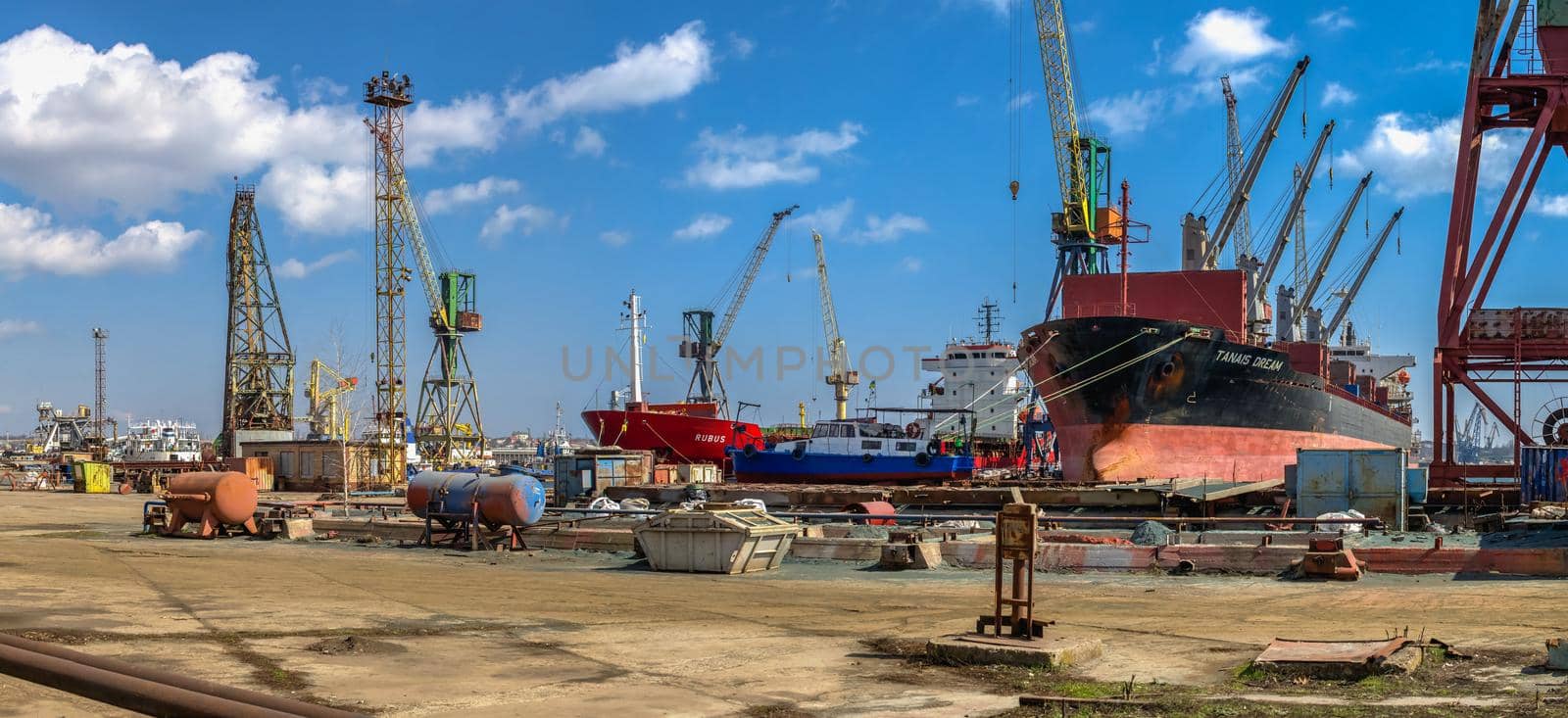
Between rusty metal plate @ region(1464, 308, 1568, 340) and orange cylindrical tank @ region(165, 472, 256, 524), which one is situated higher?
rusty metal plate @ region(1464, 308, 1568, 340)

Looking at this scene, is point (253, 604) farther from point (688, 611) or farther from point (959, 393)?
point (959, 393)

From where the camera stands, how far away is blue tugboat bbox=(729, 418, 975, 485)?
51625mm

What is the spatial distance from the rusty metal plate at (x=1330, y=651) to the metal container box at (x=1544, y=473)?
70.9 ft

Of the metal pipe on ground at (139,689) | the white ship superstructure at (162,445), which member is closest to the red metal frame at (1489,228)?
the metal pipe on ground at (139,689)

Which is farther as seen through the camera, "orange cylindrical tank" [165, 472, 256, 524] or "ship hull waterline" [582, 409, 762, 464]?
"ship hull waterline" [582, 409, 762, 464]

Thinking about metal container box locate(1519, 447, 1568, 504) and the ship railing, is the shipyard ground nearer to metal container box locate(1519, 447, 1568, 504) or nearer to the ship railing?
metal container box locate(1519, 447, 1568, 504)

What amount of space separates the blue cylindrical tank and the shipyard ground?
3.70 metres

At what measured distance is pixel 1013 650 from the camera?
11.3 m

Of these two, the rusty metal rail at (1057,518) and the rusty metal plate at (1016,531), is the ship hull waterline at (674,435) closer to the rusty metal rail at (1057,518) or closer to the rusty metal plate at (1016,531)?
the rusty metal rail at (1057,518)

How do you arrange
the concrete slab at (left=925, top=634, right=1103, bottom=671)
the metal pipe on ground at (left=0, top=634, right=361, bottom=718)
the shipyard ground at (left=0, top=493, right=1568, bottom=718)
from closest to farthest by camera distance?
1. the metal pipe on ground at (left=0, top=634, right=361, bottom=718)
2. the shipyard ground at (left=0, top=493, right=1568, bottom=718)
3. the concrete slab at (left=925, top=634, right=1103, bottom=671)

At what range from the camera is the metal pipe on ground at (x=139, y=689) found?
4121 mm

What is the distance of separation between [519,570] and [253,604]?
23.7 ft

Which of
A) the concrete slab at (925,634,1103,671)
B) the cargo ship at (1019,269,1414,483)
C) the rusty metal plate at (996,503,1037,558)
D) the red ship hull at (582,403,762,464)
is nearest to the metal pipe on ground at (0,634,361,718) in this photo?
the concrete slab at (925,634,1103,671)

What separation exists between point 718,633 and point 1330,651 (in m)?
6.15
